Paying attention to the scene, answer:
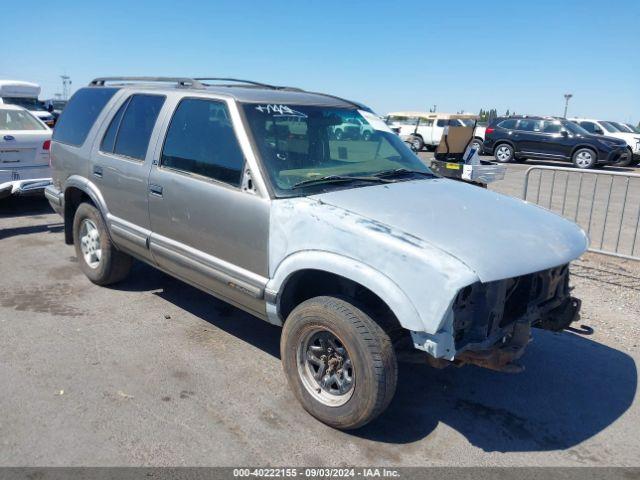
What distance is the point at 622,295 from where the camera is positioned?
5.68 m

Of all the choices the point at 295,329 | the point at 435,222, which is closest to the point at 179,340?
the point at 295,329

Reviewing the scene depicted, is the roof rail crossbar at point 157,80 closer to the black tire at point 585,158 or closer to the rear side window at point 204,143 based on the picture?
the rear side window at point 204,143

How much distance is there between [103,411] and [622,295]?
5.06m

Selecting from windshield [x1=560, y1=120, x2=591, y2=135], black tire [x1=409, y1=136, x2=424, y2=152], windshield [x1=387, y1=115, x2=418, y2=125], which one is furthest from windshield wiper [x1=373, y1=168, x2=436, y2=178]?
windshield [x1=387, y1=115, x2=418, y2=125]

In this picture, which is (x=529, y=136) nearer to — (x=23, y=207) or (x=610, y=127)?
(x=610, y=127)

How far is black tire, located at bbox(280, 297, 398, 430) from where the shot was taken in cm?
294

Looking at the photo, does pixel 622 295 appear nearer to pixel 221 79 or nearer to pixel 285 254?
pixel 285 254

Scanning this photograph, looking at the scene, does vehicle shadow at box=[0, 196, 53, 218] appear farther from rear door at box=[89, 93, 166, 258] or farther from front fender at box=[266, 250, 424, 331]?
front fender at box=[266, 250, 424, 331]

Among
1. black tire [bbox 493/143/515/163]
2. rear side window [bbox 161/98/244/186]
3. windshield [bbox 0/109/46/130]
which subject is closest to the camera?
rear side window [bbox 161/98/244/186]

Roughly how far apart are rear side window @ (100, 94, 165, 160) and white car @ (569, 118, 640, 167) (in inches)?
783

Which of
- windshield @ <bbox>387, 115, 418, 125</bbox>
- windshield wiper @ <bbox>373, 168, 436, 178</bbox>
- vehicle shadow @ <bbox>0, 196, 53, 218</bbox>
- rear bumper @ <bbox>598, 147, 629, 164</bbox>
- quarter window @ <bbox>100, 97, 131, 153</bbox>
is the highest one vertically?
windshield @ <bbox>387, 115, 418, 125</bbox>

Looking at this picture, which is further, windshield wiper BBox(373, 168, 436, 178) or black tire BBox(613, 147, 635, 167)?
black tire BBox(613, 147, 635, 167)

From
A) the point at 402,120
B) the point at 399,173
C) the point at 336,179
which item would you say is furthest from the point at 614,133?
the point at 336,179

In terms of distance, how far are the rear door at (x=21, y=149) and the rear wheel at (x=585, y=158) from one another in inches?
691
